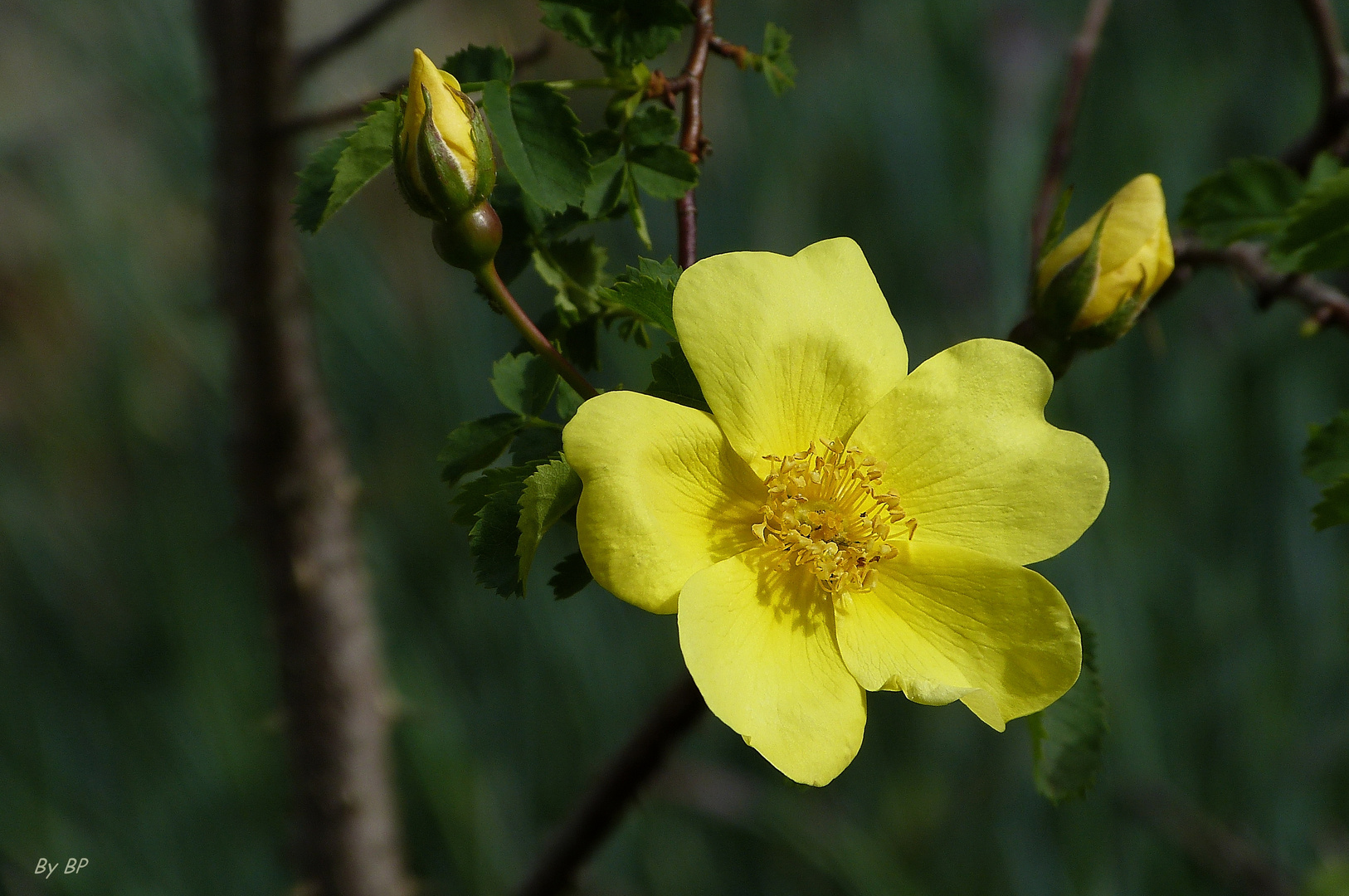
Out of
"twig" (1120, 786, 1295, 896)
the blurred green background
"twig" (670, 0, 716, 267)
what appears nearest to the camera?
"twig" (670, 0, 716, 267)

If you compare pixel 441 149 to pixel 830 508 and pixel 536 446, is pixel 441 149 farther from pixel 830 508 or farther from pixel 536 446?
pixel 830 508

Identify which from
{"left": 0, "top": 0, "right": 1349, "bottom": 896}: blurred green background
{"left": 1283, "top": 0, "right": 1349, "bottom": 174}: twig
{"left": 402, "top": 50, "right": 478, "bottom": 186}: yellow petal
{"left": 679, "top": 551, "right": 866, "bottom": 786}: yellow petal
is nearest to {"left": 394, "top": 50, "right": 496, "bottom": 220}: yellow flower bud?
{"left": 402, "top": 50, "right": 478, "bottom": 186}: yellow petal

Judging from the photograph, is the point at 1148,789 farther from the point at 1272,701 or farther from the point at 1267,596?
the point at 1267,596

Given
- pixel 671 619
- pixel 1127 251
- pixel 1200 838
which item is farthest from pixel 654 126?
pixel 1200 838

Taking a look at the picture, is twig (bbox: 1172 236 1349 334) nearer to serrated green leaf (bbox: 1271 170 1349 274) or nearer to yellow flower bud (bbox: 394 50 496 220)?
serrated green leaf (bbox: 1271 170 1349 274)

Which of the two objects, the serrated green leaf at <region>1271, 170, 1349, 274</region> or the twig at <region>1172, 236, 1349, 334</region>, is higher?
the serrated green leaf at <region>1271, 170, 1349, 274</region>
